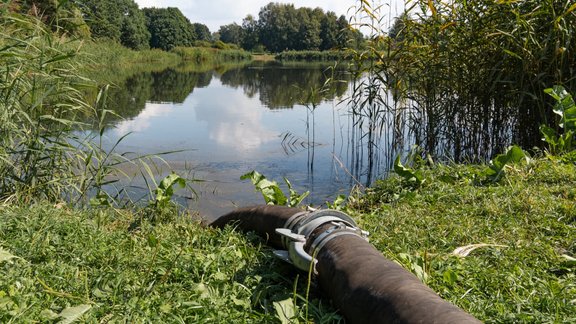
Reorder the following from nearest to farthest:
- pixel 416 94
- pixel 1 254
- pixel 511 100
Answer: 1. pixel 1 254
2. pixel 511 100
3. pixel 416 94

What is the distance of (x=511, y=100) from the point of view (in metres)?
6.05

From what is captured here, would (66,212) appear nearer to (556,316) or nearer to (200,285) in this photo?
(200,285)

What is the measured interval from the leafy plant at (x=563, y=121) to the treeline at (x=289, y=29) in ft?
225

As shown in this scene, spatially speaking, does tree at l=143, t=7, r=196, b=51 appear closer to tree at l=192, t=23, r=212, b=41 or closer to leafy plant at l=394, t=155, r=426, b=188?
tree at l=192, t=23, r=212, b=41

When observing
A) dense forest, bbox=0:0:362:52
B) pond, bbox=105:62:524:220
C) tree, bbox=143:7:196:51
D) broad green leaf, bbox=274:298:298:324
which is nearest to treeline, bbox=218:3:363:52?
dense forest, bbox=0:0:362:52

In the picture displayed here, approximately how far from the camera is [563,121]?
17.2ft

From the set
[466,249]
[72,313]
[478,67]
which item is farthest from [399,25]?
[72,313]

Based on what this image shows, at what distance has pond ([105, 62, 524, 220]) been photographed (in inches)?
265

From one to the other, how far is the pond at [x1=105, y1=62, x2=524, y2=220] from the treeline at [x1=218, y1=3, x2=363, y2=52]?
196 feet

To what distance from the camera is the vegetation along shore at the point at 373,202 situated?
2.37 meters

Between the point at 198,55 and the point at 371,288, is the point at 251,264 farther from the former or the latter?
the point at 198,55

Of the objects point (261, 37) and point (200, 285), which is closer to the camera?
point (200, 285)

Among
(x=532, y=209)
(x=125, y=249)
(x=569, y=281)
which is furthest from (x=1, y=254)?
(x=532, y=209)

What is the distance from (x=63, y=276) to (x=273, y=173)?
16.6ft
